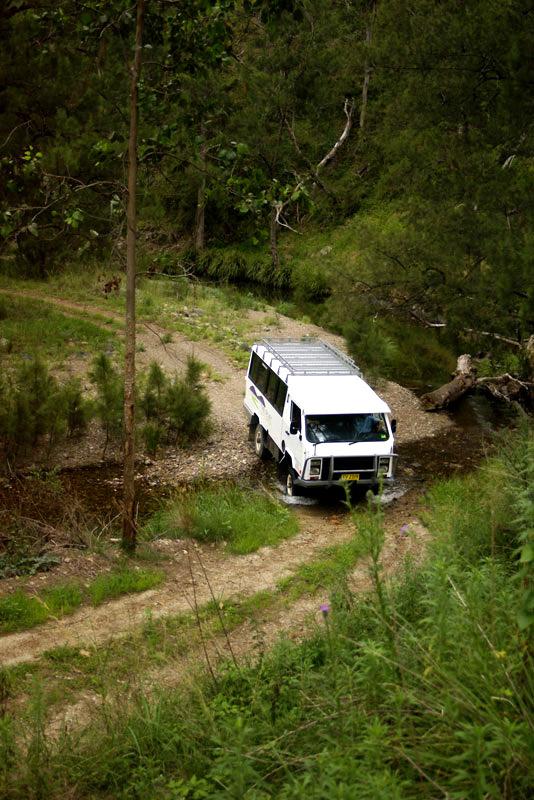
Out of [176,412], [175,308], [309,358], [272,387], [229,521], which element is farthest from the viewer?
[175,308]

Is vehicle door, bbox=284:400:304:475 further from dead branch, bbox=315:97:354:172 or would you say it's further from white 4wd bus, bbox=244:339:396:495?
dead branch, bbox=315:97:354:172

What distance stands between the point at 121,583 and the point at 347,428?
590 cm

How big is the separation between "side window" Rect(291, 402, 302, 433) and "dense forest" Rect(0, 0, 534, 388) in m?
3.85

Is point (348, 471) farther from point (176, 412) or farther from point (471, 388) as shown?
point (471, 388)

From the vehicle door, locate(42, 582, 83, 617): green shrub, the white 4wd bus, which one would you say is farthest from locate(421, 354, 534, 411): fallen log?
locate(42, 582, 83, 617): green shrub

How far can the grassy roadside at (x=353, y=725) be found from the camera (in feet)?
13.9

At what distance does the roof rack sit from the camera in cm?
1686

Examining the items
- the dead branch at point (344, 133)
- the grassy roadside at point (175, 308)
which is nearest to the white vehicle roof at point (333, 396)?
the grassy roadside at point (175, 308)

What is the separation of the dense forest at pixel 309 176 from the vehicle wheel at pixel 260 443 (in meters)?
4.16

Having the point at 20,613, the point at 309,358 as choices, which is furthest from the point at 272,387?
the point at 20,613

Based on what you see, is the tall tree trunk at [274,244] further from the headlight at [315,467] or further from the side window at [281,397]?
the headlight at [315,467]

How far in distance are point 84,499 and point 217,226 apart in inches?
1393

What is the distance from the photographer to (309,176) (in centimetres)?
1670

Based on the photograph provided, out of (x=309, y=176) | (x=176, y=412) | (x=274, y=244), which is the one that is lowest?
(x=176, y=412)
